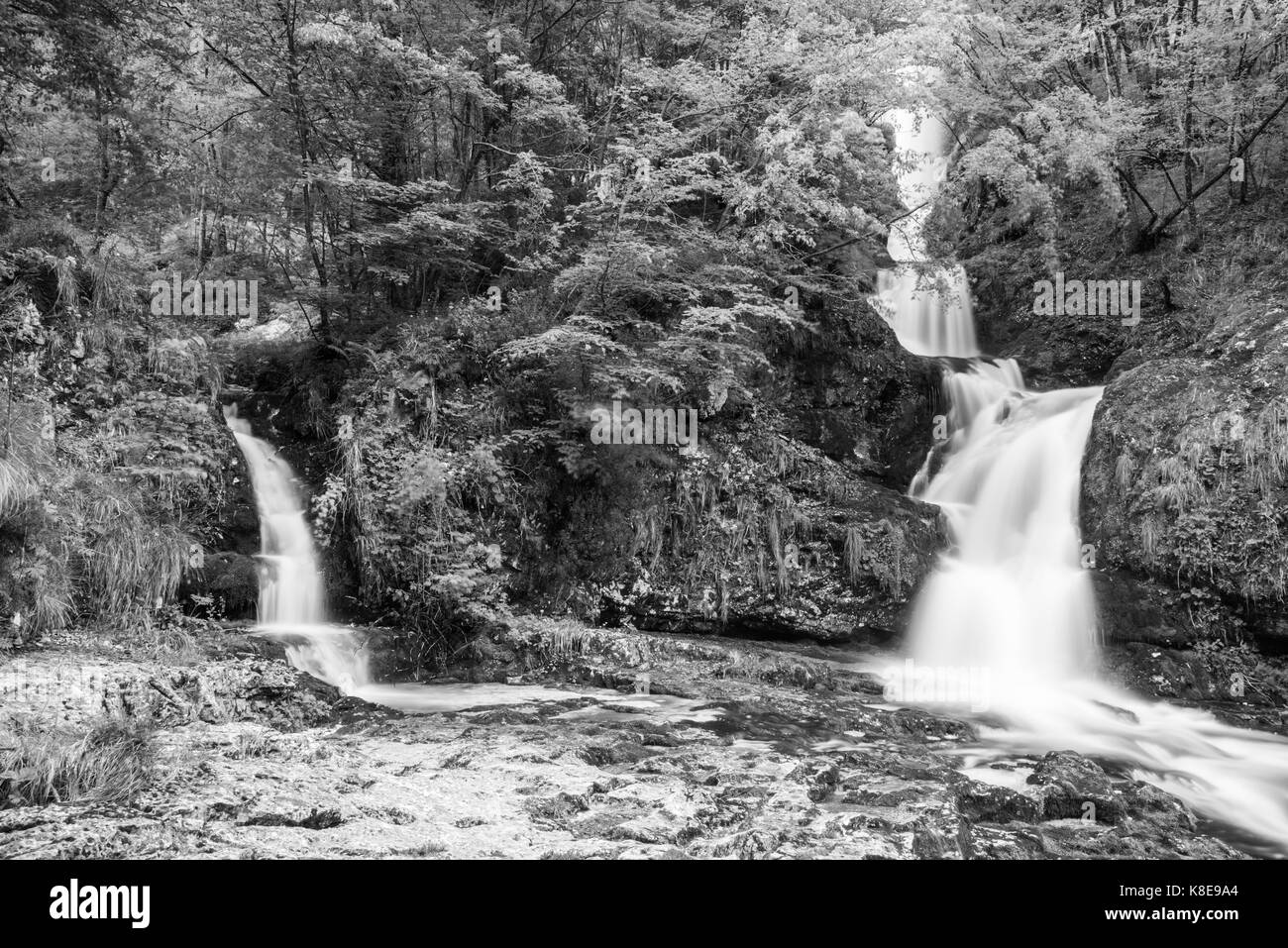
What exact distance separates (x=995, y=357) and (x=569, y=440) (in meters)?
9.08

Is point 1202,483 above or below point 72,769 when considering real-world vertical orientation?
above

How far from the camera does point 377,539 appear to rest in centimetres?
929

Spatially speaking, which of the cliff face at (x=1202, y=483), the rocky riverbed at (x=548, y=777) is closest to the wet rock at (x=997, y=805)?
the rocky riverbed at (x=548, y=777)

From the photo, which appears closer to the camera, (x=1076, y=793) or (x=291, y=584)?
(x=1076, y=793)

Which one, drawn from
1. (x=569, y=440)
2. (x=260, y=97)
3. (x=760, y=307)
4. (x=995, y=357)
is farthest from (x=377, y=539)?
(x=995, y=357)

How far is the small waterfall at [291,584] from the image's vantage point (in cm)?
809

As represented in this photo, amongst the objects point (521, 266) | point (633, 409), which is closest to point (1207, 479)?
point (633, 409)

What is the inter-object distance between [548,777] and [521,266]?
7354 mm

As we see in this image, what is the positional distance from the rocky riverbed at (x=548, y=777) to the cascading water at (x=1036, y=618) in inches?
28.0

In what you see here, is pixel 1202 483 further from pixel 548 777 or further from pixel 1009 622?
pixel 548 777

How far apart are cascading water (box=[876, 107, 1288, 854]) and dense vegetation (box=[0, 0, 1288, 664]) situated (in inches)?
29.1

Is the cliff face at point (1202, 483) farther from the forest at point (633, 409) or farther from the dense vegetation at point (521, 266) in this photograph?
the dense vegetation at point (521, 266)

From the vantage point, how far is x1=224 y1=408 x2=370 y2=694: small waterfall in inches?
319

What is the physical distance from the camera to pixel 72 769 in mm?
3834
